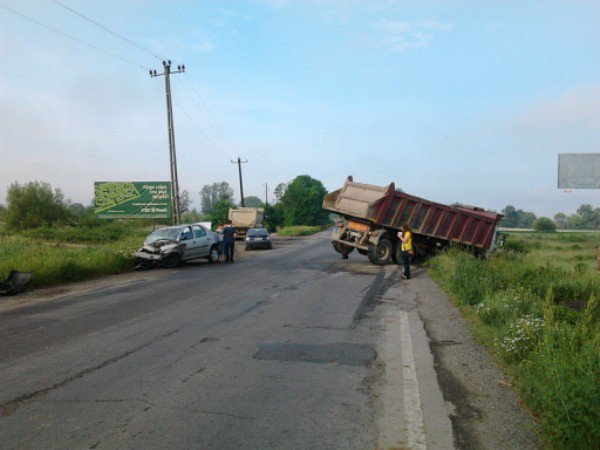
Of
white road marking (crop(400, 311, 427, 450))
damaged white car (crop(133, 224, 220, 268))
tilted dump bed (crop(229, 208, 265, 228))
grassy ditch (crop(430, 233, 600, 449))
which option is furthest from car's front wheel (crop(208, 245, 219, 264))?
tilted dump bed (crop(229, 208, 265, 228))

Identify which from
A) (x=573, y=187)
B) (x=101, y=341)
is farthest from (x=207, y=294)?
(x=573, y=187)

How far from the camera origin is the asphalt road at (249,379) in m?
3.97

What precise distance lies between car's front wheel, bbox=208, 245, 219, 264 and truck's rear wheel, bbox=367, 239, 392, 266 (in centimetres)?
654

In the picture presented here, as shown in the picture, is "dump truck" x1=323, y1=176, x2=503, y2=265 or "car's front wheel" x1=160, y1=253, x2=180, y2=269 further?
"car's front wheel" x1=160, y1=253, x2=180, y2=269

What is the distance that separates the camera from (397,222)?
18547mm

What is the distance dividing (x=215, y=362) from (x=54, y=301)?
6695mm

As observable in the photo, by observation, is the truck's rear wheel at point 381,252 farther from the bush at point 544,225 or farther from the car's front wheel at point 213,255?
the bush at point 544,225

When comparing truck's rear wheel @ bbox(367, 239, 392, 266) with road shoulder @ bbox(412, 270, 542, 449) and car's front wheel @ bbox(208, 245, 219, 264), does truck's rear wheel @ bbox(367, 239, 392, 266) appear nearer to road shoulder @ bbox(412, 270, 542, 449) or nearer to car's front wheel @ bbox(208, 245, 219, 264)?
car's front wheel @ bbox(208, 245, 219, 264)

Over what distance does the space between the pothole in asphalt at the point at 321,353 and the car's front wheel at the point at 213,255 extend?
14859 millimetres

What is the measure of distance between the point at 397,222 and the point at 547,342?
527 inches

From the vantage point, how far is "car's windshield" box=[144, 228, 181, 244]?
62.7 ft

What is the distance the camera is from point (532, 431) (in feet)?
13.2

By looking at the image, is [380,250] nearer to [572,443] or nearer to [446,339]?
[446,339]

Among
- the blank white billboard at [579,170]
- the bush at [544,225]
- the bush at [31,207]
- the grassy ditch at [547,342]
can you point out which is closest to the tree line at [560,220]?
the bush at [544,225]
